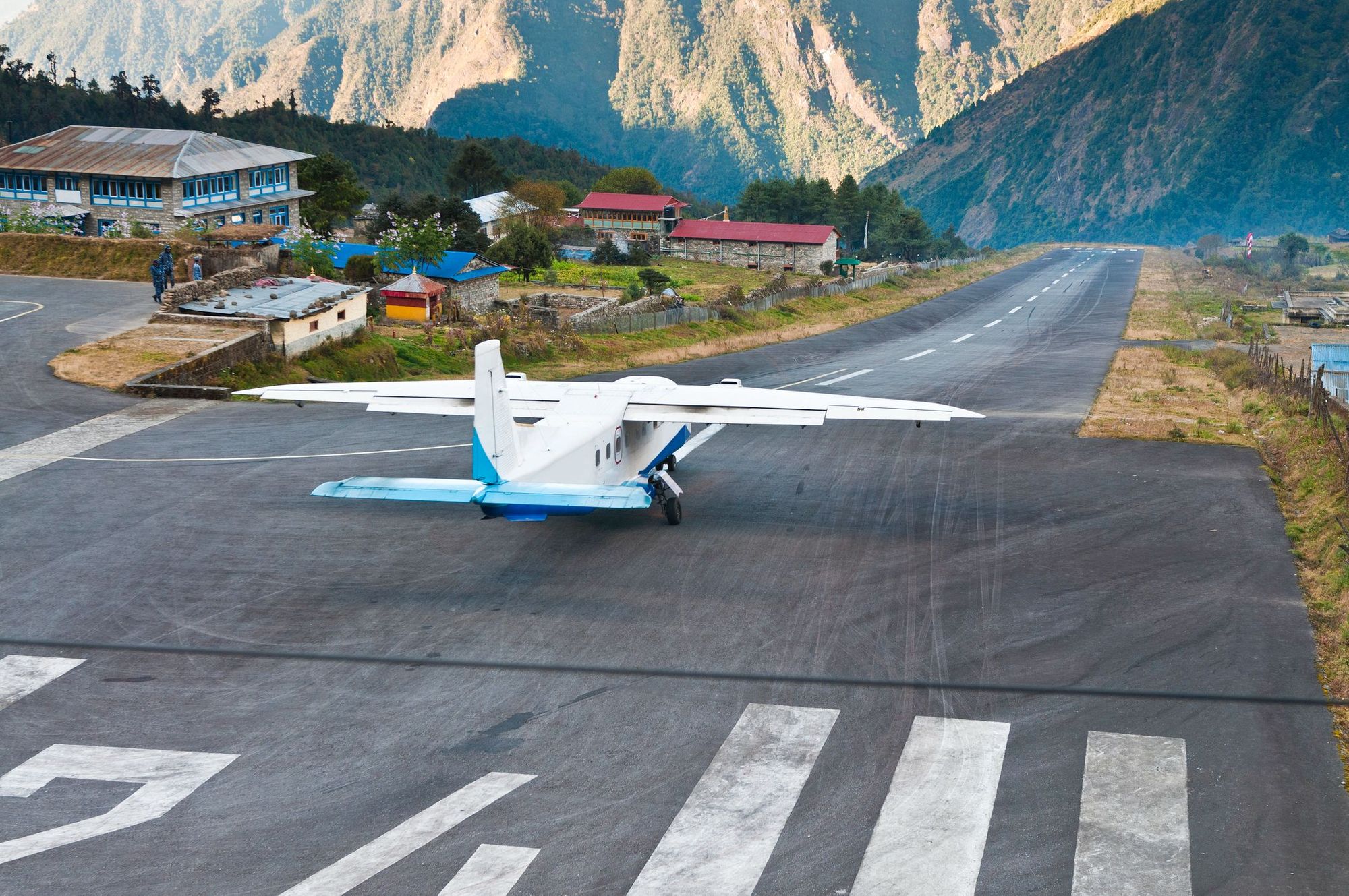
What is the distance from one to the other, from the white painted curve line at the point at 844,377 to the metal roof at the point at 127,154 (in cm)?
6370

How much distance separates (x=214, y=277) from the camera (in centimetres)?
5100

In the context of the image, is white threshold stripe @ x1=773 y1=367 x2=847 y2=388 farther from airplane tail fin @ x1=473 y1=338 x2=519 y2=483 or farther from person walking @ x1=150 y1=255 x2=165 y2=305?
airplane tail fin @ x1=473 y1=338 x2=519 y2=483

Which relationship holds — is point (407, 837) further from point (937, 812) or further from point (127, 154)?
point (127, 154)

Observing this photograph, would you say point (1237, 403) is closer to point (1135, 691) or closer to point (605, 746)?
point (1135, 691)

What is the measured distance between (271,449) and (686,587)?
50.9 ft

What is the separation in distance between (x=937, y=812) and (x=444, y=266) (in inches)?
3040

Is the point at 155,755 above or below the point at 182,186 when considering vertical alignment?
below

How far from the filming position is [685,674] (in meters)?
20.5

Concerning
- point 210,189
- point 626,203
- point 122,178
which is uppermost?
point 122,178

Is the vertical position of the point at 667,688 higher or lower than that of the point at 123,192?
lower

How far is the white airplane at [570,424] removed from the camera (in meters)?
23.3

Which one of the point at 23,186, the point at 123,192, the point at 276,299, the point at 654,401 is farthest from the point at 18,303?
the point at 23,186

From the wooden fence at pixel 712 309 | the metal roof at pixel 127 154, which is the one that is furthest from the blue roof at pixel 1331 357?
the metal roof at pixel 127 154

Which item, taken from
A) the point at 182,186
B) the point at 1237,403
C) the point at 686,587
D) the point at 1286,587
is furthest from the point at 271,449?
the point at 182,186
